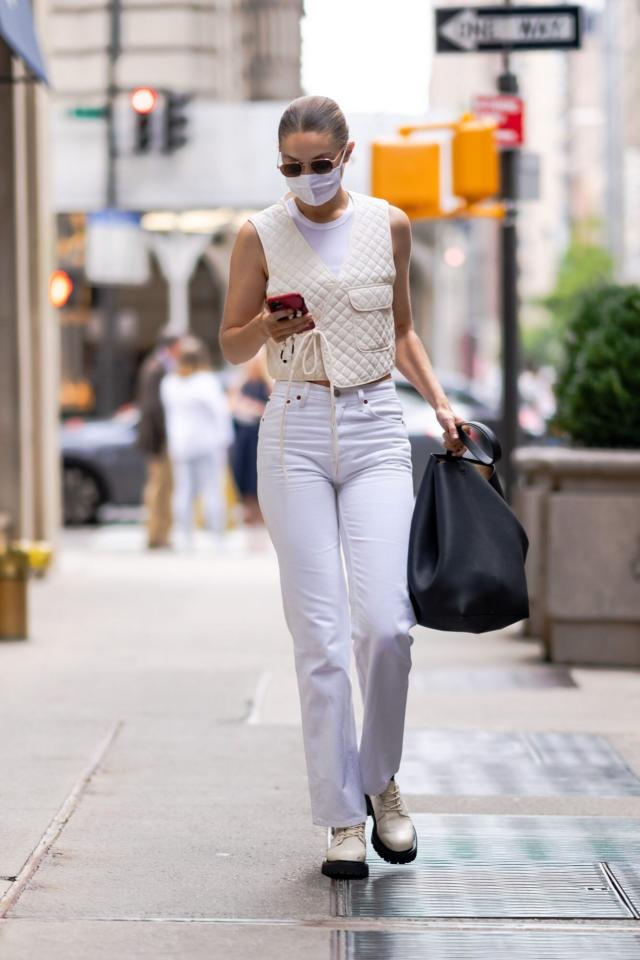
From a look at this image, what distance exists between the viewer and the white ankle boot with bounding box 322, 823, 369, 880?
460cm

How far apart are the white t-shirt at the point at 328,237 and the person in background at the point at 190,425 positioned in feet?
36.4

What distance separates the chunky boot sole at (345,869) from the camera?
461cm

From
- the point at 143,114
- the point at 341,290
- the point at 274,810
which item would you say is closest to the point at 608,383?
the point at 274,810

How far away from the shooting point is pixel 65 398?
35.5 meters

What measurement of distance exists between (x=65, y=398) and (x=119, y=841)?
30.9m

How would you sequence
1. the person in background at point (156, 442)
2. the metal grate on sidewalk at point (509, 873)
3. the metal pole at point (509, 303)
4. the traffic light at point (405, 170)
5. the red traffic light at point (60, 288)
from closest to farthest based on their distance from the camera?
the metal grate on sidewalk at point (509, 873) → the traffic light at point (405, 170) → the metal pole at point (509, 303) → the red traffic light at point (60, 288) → the person in background at point (156, 442)

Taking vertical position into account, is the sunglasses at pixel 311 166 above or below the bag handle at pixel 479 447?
above

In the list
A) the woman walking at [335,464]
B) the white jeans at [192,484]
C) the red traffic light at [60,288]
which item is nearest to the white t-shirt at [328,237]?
the woman walking at [335,464]

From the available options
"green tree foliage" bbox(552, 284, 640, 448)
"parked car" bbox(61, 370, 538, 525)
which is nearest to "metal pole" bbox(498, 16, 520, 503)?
"green tree foliage" bbox(552, 284, 640, 448)

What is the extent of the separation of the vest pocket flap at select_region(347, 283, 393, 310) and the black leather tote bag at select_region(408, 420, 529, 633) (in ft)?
1.27

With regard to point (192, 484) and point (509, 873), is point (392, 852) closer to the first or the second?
point (509, 873)

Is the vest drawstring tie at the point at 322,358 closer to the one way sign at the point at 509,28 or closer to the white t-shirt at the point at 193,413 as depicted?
the one way sign at the point at 509,28

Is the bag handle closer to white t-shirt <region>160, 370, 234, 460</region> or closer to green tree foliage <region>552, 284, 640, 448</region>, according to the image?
green tree foliage <region>552, 284, 640, 448</region>

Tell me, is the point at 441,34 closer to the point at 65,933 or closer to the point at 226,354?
the point at 226,354
